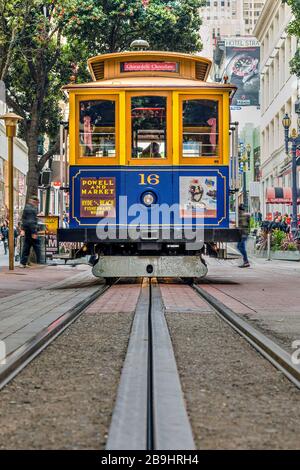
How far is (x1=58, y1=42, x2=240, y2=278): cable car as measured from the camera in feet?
45.3

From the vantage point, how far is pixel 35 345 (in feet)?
21.3

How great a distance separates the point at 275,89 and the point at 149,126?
4423 centimetres

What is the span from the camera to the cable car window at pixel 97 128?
14047 millimetres

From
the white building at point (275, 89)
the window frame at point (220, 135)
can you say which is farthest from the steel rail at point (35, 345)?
the white building at point (275, 89)

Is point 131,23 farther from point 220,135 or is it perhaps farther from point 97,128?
point 220,135

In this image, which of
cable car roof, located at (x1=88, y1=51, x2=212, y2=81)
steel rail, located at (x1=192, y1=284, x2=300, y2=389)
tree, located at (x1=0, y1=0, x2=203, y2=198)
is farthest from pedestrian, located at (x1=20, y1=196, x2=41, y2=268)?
steel rail, located at (x1=192, y1=284, x2=300, y2=389)

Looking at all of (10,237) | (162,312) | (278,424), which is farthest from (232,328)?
(10,237)

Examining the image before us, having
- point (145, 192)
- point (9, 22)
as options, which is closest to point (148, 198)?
point (145, 192)

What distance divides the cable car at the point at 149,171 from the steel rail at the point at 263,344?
13.6 feet

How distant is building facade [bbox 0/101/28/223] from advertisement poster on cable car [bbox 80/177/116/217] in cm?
3256

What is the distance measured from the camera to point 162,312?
9141 millimetres

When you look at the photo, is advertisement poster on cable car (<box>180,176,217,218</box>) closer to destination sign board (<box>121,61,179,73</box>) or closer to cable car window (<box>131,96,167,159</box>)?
cable car window (<box>131,96,167,159</box>)
